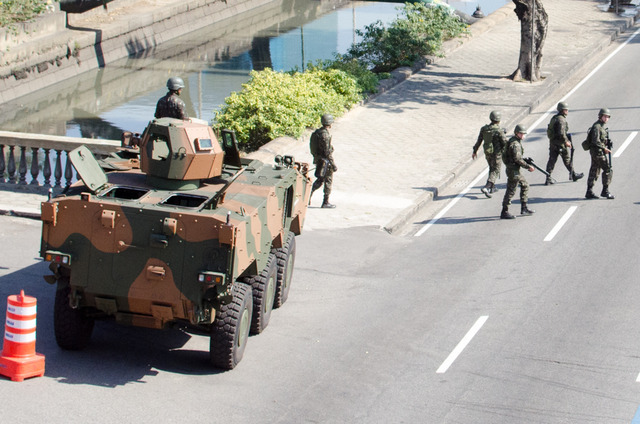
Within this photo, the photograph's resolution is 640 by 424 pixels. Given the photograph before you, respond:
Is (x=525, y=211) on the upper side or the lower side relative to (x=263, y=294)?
lower

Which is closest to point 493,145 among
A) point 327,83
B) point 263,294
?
point 327,83

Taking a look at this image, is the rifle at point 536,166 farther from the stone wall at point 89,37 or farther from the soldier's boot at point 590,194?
the stone wall at point 89,37

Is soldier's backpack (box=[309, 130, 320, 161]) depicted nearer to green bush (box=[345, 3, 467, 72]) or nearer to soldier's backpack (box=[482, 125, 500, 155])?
soldier's backpack (box=[482, 125, 500, 155])

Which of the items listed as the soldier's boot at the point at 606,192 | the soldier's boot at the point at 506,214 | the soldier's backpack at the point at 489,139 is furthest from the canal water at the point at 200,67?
the soldier's boot at the point at 606,192

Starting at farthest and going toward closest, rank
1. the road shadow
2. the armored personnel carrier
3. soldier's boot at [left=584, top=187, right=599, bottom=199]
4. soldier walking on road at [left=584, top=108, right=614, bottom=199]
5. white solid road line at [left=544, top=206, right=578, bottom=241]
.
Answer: soldier's boot at [left=584, top=187, right=599, bottom=199]
soldier walking on road at [left=584, top=108, right=614, bottom=199]
white solid road line at [left=544, top=206, right=578, bottom=241]
the road shadow
the armored personnel carrier

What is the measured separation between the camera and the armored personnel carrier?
9.85 meters

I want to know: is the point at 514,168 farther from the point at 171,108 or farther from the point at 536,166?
the point at 171,108

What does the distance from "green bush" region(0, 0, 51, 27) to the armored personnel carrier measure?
22911 mm

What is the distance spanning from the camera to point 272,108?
2052cm

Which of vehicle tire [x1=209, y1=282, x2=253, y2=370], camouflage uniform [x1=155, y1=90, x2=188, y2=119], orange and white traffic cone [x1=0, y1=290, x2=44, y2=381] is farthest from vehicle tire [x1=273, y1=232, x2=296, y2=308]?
orange and white traffic cone [x1=0, y1=290, x2=44, y2=381]

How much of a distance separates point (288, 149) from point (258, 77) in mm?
2543

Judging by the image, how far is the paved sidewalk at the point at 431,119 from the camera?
17641 millimetres

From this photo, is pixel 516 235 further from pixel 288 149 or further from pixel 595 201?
pixel 288 149

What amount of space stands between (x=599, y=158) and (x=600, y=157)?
0.12ft
